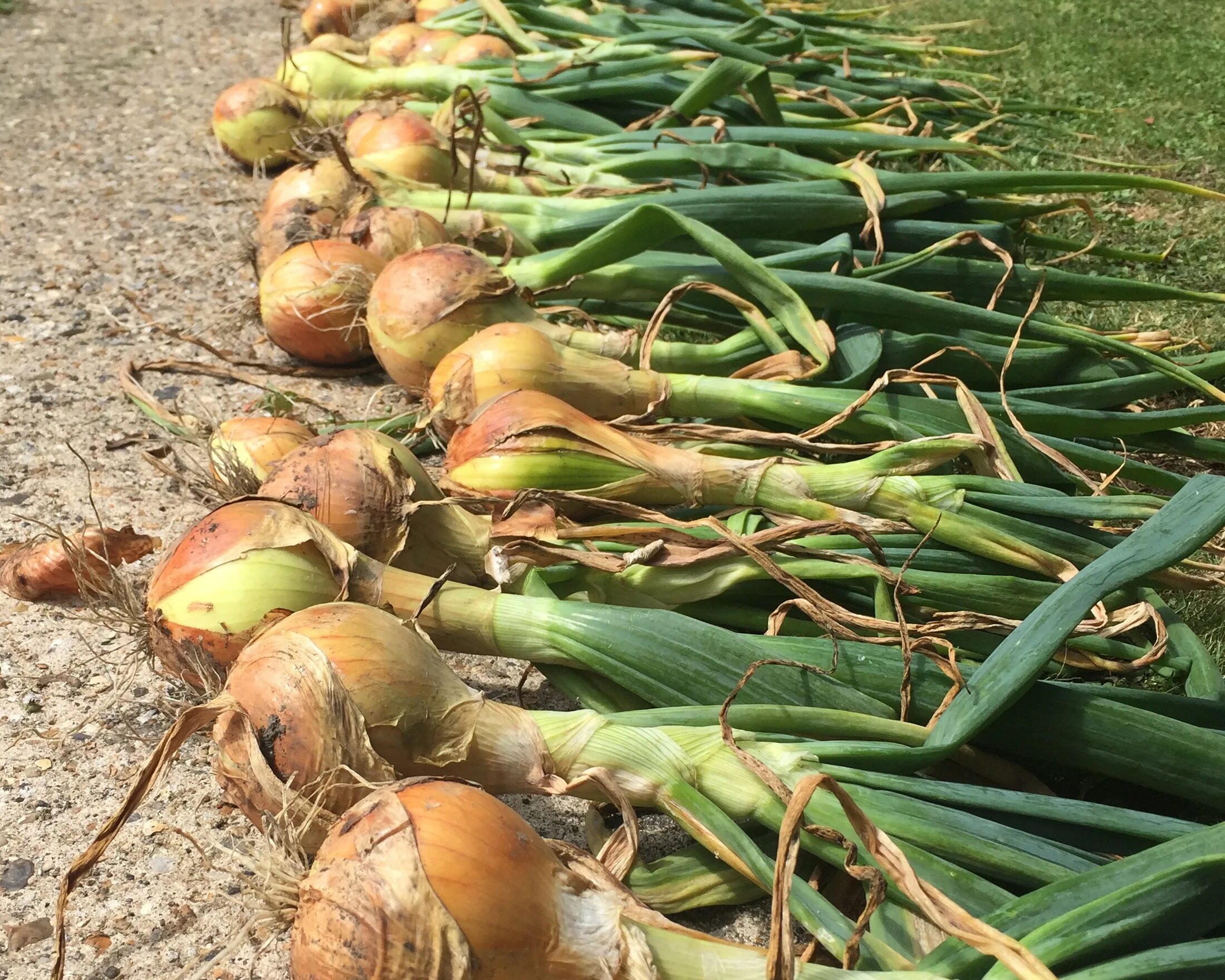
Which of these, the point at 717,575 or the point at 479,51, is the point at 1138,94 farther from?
the point at 717,575

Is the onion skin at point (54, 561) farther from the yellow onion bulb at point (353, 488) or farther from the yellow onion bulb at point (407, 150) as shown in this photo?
the yellow onion bulb at point (407, 150)

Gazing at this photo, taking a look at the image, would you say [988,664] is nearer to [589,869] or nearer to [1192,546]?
[1192,546]

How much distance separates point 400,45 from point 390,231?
196 cm

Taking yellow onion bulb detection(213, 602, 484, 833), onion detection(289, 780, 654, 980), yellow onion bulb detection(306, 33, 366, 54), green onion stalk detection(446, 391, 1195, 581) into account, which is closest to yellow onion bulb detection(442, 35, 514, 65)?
yellow onion bulb detection(306, 33, 366, 54)

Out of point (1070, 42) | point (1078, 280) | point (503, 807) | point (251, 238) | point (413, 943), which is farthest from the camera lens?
point (1070, 42)

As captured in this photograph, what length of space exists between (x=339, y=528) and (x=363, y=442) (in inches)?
5.5

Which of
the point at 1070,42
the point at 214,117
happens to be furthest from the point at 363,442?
the point at 1070,42

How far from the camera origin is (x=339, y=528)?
1387 millimetres

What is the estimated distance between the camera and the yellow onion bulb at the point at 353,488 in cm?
139

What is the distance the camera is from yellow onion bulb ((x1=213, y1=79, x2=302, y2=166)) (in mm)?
3027

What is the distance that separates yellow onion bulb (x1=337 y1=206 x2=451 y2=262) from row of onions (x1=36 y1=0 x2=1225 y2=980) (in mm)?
11

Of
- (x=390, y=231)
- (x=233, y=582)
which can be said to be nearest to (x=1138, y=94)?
(x=390, y=231)

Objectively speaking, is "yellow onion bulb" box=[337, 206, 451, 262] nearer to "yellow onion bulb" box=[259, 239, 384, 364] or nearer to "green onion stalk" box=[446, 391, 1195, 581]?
"yellow onion bulb" box=[259, 239, 384, 364]

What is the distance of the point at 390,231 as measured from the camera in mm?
2195
